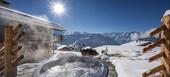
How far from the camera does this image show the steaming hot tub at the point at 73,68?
591 centimetres

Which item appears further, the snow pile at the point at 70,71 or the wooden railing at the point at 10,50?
the wooden railing at the point at 10,50

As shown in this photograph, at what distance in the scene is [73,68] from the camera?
266 inches

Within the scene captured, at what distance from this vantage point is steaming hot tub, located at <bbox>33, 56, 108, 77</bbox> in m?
5.91

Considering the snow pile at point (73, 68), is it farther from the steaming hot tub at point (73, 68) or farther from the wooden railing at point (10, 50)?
the wooden railing at point (10, 50)

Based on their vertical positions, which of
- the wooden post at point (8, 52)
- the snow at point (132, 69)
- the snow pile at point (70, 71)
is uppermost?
the wooden post at point (8, 52)

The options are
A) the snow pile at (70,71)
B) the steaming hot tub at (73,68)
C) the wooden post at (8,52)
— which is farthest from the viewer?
the wooden post at (8,52)

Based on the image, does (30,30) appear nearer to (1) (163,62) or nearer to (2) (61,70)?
(2) (61,70)

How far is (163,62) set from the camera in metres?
3.76

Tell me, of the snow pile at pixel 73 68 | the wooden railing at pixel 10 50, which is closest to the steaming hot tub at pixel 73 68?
the snow pile at pixel 73 68

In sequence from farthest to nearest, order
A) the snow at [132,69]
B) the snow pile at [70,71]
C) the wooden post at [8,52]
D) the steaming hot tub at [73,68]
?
1. the wooden post at [8,52]
2. the snow at [132,69]
3. the snow pile at [70,71]
4. the steaming hot tub at [73,68]

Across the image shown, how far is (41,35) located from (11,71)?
58.3 ft

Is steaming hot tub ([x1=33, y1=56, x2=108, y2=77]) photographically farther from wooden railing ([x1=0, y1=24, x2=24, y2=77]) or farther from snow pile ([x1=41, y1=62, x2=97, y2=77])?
wooden railing ([x1=0, y1=24, x2=24, y2=77])

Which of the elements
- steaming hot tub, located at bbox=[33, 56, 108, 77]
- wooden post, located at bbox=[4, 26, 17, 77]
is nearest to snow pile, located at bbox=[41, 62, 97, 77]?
steaming hot tub, located at bbox=[33, 56, 108, 77]

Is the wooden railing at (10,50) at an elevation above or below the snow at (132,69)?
above
